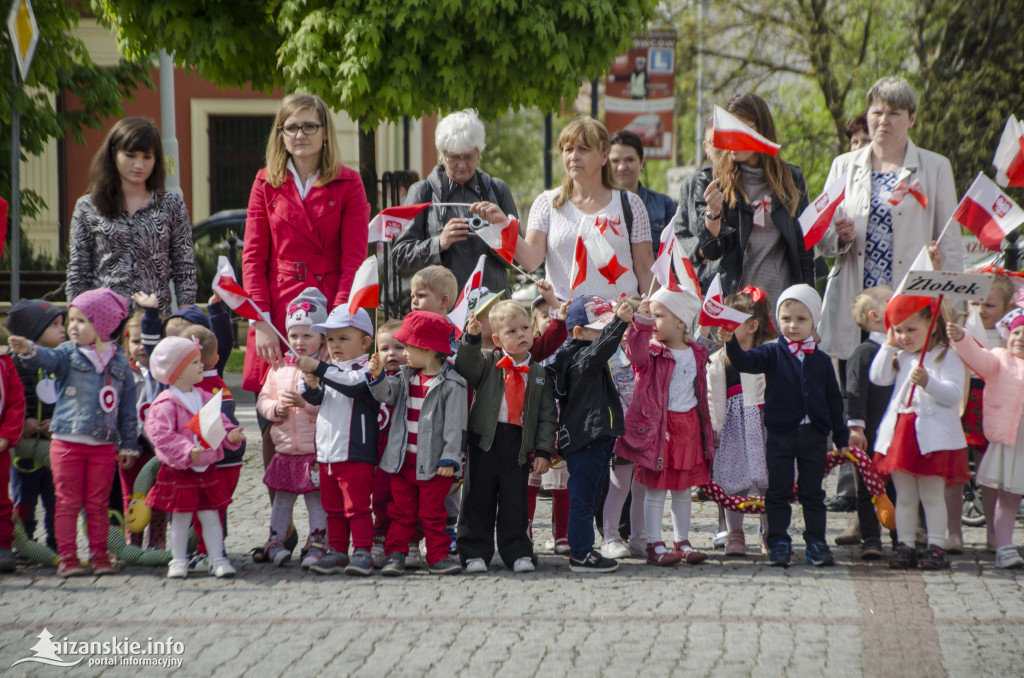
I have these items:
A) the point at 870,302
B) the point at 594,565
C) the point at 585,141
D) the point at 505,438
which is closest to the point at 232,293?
the point at 505,438

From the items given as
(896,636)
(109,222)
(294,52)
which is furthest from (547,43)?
(896,636)

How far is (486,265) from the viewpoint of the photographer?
6.73 metres

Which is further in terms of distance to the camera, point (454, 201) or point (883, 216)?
point (454, 201)

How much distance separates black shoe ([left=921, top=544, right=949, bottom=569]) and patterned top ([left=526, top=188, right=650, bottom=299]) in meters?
2.00

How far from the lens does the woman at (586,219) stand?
21.6 feet

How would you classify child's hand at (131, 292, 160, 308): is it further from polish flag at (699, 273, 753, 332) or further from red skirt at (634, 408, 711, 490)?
polish flag at (699, 273, 753, 332)

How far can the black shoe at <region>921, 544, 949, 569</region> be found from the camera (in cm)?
589

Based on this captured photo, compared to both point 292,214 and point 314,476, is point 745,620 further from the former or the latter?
point 292,214

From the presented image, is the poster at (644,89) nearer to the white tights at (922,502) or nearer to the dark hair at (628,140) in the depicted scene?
the dark hair at (628,140)

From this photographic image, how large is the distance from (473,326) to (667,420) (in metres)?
1.15

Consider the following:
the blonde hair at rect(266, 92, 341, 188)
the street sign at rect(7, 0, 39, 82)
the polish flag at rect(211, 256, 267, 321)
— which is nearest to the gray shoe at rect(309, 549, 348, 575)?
the polish flag at rect(211, 256, 267, 321)

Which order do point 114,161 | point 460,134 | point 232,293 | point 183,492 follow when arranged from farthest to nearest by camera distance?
1. point 460,134
2. point 114,161
3. point 232,293
4. point 183,492

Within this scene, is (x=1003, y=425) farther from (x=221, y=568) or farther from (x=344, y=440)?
(x=221, y=568)

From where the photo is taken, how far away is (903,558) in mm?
5949
